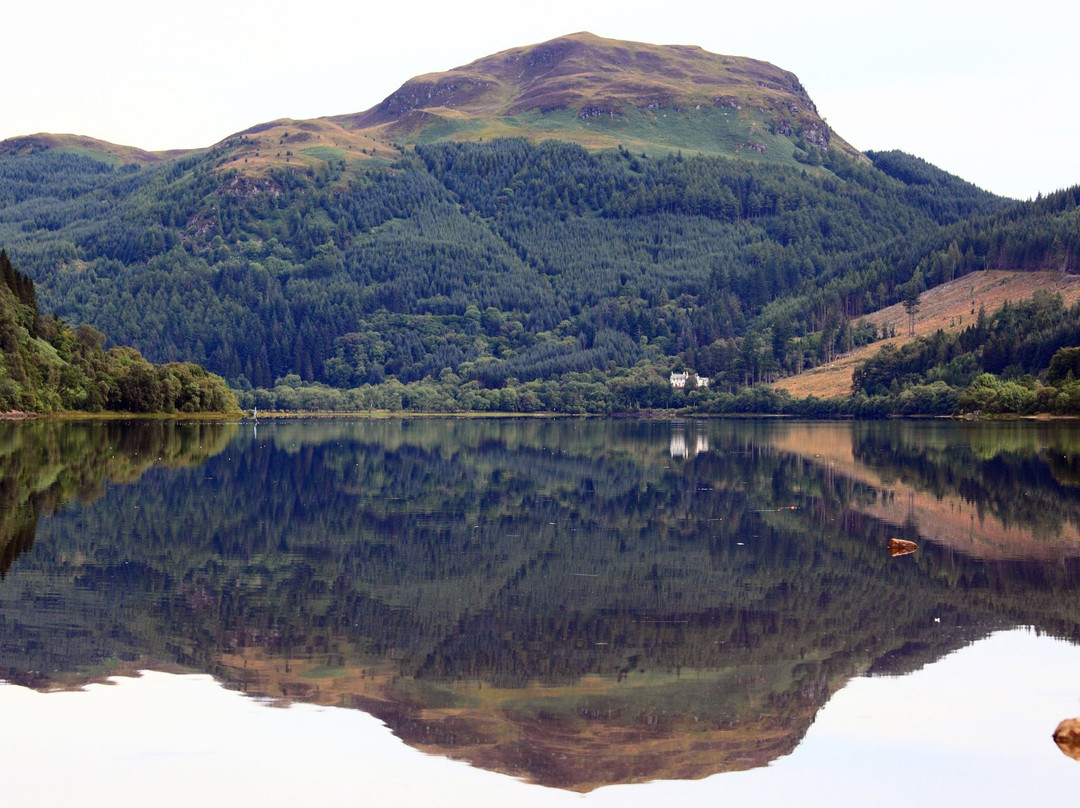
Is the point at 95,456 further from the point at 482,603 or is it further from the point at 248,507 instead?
the point at 482,603

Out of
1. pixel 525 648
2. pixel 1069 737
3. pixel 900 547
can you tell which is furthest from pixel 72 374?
pixel 1069 737

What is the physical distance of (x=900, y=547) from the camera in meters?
35.8

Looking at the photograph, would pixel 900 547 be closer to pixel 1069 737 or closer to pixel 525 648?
pixel 525 648

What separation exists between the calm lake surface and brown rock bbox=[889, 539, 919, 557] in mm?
344

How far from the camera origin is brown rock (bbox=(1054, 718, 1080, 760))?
18.1 m

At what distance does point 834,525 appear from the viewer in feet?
140

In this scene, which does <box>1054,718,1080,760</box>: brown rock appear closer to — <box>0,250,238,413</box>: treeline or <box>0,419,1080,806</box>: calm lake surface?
<box>0,419,1080,806</box>: calm lake surface

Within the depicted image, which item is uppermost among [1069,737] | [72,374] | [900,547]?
[1069,737]

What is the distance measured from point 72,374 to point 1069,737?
146m

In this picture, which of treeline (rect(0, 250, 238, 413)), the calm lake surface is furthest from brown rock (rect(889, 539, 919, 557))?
treeline (rect(0, 250, 238, 413))

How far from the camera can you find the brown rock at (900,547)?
35625 millimetres

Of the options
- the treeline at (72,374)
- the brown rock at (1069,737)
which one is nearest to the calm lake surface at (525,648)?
the brown rock at (1069,737)

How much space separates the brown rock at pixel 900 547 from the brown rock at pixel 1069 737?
16860 mm

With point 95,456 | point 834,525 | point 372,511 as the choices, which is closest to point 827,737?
point 834,525
